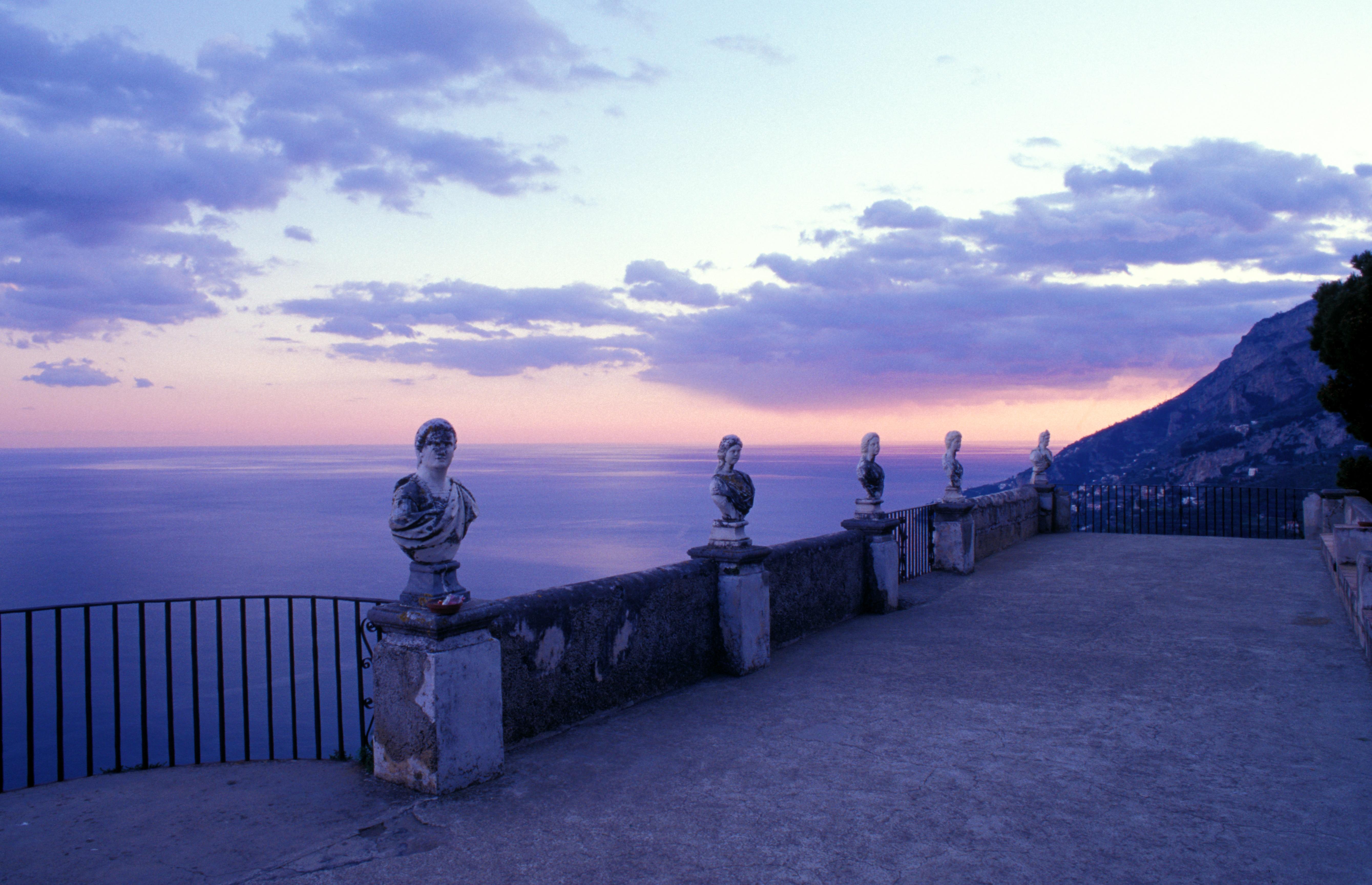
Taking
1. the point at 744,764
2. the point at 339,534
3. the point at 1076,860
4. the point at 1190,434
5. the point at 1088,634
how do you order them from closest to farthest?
the point at 1076,860 < the point at 744,764 < the point at 1088,634 < the point at 1190,434 < the point at 339,534

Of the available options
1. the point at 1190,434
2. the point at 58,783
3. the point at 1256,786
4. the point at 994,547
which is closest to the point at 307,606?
the point at 994,547

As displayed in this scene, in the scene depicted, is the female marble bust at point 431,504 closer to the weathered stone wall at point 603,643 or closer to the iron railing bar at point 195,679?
the weathered stone wall at point 603,643

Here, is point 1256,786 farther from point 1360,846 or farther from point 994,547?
point 994,547

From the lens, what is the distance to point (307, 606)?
4747cm

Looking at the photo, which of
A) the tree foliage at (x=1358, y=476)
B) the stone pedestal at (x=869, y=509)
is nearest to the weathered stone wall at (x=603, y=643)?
the stone pedestal at (x=869, y=509)

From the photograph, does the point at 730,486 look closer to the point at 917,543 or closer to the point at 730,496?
the point at 730,496

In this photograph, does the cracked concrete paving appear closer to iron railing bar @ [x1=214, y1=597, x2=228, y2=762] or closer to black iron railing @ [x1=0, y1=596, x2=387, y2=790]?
iron railing bar @ [x1=214, y1=597, x2=228, y2=762]

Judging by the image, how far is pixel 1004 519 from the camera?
14.1m

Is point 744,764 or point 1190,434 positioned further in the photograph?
point 1190,434

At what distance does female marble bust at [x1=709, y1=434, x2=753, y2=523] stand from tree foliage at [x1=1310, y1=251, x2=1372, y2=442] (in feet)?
48.4

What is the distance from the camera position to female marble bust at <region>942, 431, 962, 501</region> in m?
11.6

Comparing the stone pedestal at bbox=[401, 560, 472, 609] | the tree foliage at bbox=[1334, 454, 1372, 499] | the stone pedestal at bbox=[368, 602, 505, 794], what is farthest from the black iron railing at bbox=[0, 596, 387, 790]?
the tree foliage at bbox=[1334, 454, 1372, 499]

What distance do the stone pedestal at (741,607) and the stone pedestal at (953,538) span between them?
224 inches

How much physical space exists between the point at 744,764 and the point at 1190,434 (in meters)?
83.5
